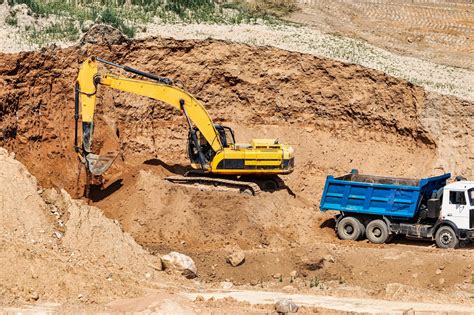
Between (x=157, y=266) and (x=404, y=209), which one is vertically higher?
(x=404, y=209)

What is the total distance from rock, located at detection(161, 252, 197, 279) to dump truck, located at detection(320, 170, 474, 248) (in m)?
4.83

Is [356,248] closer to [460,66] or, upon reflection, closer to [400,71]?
[400,71]

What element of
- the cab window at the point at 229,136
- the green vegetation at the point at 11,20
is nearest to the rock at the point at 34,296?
the cab window at the point at 229,136

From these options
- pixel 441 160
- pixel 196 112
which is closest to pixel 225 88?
pixel 196 112

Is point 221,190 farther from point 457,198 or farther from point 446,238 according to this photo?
point 457,198

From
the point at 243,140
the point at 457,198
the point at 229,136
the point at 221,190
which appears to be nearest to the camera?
the point at 457,198

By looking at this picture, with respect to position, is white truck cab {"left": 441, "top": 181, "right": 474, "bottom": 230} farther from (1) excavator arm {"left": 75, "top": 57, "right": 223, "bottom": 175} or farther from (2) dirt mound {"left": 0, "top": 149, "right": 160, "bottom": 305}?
(2) dirt mound {"left": 0, "top": 149, "right": 160, "bottom": 305}

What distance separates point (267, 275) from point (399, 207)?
4.39m

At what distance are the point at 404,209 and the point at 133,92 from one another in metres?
8.32

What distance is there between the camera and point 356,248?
959 inches

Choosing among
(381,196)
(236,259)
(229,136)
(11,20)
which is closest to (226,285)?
(236,259)

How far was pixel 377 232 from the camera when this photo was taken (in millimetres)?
25656

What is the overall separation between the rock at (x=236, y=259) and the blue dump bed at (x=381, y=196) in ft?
11.6

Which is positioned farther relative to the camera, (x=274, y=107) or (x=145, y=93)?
(x=274, y=107)
